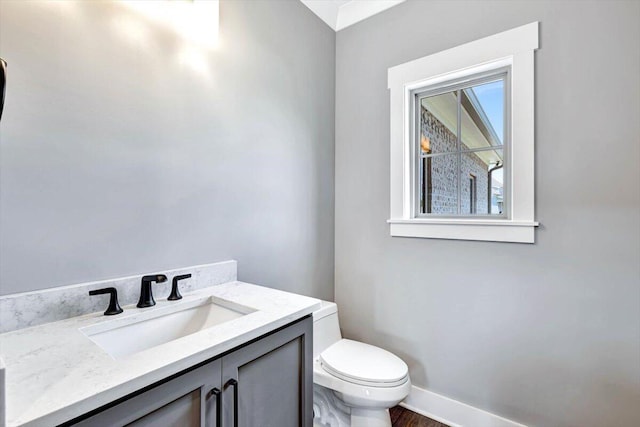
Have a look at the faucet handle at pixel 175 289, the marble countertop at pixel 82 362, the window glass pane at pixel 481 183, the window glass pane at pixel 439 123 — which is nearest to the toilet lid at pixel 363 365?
the marble countertop at pixel 82 362

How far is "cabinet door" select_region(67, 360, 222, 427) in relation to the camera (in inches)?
23.7

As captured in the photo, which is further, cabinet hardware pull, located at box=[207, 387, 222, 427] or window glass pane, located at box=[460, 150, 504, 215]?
window glass pane, located at box=[460, 150, 504, 215]

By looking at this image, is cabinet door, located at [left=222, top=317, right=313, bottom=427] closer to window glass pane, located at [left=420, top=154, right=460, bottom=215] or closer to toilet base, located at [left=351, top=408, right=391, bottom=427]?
toilet base, located at [left=351, top=408, right=391, bottom=427]

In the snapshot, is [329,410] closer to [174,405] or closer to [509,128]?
[174,405]

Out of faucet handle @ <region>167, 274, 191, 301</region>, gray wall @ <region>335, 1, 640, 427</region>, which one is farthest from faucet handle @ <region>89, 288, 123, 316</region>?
gray wall @ <region>335, 1, 640, 427</region>

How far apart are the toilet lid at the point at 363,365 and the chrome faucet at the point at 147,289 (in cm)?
92

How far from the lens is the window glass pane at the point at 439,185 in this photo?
1.80 metres

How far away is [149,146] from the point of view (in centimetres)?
116

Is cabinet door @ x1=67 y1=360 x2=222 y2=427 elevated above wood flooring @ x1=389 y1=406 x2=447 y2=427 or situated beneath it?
elevated above

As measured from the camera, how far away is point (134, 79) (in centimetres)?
112

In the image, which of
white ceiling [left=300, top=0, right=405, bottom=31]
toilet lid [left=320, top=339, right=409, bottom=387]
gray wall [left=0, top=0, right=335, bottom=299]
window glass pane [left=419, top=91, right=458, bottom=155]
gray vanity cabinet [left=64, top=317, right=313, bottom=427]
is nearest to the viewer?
gray vanity cabinet [left=64, top=317, right=313, bottom=427]

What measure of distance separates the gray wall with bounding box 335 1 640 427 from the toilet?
385 millimetres

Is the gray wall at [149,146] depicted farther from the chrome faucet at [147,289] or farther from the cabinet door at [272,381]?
the cabinet door at [272,381]

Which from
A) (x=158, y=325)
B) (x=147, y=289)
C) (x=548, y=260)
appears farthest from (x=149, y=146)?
(x=548, y=260)
